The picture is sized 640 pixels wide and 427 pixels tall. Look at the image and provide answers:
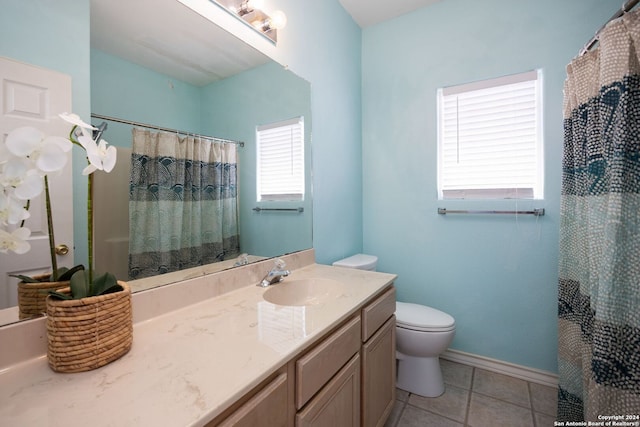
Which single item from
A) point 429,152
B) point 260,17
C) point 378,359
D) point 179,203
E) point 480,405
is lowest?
point 480,405

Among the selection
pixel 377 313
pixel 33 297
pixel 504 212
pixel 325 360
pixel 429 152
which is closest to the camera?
pixel 33 297

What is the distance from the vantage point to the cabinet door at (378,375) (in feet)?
3.95

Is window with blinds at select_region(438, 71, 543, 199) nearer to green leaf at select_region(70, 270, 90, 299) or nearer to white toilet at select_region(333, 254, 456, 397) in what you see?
white toilet at select_region(333, 254, 456, 397)

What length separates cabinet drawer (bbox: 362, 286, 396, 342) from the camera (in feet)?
3.90

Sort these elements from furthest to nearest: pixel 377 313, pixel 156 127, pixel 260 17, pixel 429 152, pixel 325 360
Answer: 1. pixel 429 152
2. pixel 260 17
3. pixel 377 313
4. pixel 156 127
5. pixel 325 360

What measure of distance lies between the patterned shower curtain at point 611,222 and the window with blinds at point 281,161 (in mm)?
1401

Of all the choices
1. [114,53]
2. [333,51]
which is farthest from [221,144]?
[333,51]

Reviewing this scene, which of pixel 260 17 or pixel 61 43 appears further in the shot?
pixel 260 17

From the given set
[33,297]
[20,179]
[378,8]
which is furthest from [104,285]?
[378,8]

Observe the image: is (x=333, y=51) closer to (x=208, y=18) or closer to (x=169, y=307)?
(x=208, y=18)

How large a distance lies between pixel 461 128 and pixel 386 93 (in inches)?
26.1

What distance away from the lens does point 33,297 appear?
73 cm

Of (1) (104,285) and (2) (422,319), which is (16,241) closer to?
(1) (104,285)

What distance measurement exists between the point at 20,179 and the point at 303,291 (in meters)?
1.12
